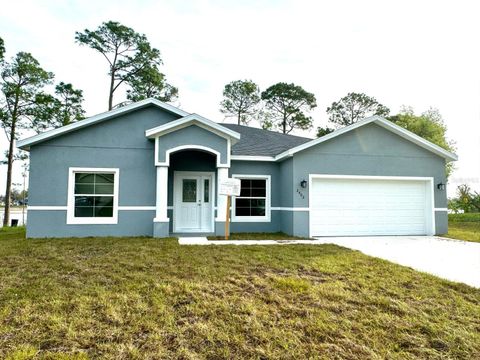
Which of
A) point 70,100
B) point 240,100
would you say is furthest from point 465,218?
point 70,100

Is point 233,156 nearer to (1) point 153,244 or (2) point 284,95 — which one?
(1) point 153,244

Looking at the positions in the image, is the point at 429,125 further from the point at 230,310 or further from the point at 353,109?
the point at 230,310

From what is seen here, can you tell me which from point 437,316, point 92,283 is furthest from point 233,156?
point 437,316

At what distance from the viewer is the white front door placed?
10.6m

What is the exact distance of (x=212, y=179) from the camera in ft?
35.4

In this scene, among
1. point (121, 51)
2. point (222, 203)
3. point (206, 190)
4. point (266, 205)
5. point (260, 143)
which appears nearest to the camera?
point (222, 203)

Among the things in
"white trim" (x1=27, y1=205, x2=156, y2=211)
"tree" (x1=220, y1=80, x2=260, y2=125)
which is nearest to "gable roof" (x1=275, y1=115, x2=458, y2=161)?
"white trim" (x1=27, y1=205, x2=156, y2=211)

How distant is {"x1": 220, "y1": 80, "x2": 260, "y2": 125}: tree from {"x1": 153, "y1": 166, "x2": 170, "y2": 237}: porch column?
19.7 meters

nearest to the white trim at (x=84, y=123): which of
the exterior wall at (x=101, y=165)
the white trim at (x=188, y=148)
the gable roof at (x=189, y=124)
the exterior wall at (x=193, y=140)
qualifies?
the exterior wall at (x=101, y=165)

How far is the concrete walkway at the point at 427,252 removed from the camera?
17.8ft

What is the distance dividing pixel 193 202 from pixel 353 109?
25.5 meters

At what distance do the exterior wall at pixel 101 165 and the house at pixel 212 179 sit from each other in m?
0.03

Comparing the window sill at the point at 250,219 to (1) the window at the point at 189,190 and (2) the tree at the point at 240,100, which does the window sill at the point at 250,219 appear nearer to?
(1) the window at the point at 189,190

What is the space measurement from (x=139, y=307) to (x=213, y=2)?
989 centimetres
